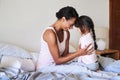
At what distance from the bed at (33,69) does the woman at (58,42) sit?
0.07 m

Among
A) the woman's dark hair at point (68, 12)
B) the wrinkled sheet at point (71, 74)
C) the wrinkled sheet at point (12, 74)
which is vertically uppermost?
the woman's dark hair at point (68, 12)

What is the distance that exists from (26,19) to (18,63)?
894 mm

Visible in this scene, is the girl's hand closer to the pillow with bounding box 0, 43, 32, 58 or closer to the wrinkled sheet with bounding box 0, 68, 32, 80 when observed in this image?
the wrinkled sheet with bounding box 0, 68, 32, 80

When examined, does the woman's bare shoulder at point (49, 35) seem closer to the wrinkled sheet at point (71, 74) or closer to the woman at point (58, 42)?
the woman at point (58, 42)

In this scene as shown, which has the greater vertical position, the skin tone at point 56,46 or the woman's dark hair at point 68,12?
the woman's dark hair at point 68,12

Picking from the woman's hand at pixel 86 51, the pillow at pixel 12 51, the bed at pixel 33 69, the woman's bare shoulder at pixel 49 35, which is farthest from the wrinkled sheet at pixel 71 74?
the pillow at pixel 12 51

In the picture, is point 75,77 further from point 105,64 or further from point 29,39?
point 29,39

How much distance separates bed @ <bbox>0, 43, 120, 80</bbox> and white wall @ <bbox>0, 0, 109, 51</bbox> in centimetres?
33

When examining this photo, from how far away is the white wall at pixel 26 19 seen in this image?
241cm

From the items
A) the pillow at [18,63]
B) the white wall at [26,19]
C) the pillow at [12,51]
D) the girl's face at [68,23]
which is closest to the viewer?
the pillow at [18,63]

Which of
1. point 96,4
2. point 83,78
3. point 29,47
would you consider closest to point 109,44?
point 96,4

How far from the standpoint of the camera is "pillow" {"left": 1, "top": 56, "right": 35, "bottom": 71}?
1.76 meters

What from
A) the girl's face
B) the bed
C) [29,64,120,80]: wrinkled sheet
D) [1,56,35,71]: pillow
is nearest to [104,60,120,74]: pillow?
the bed

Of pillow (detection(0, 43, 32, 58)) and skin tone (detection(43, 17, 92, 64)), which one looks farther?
pillow (detection(0, 43, 32, 58))
